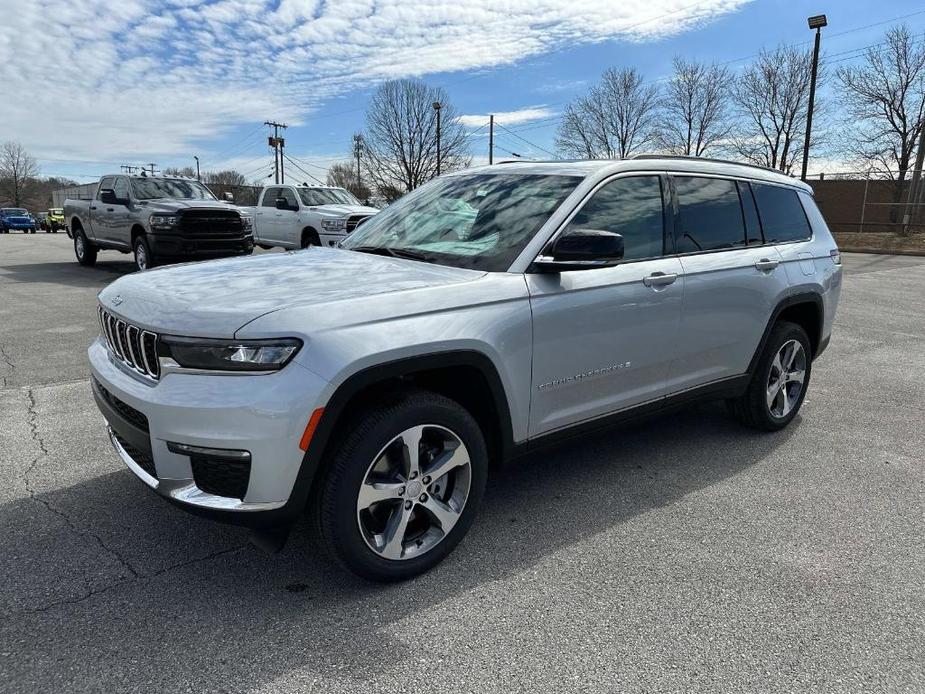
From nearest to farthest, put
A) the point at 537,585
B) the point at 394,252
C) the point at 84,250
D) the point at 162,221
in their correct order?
the point at 537,585, the point at 394,252, the point at 162,221, the point at 84,250

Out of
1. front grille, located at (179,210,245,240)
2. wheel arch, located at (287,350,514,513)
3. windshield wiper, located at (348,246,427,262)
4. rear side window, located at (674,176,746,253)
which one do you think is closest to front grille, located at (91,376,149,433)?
wheel arch, located at (287,350,514,513)

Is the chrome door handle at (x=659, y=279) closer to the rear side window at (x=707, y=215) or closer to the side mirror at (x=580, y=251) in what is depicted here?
the rear side window at (x=707, y=215)

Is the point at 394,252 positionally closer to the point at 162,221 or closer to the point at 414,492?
the point at 414,492

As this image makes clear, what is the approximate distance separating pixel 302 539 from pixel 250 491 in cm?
86

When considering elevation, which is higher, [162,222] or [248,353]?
[162,222]

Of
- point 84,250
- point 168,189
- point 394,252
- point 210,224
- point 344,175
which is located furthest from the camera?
point 344,175

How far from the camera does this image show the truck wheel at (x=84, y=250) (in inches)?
600

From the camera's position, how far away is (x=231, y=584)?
2.80 m

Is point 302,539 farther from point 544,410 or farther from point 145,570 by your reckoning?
point 544,410

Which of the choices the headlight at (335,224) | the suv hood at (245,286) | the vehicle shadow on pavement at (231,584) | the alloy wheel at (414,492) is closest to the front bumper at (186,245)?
the headlight at (335,224)

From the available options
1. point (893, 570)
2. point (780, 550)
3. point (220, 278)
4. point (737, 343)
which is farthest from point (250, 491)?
point (737, 343)

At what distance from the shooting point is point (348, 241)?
4.11 meters

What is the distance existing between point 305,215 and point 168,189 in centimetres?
282

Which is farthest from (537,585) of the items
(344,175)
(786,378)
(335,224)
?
(344,175)
